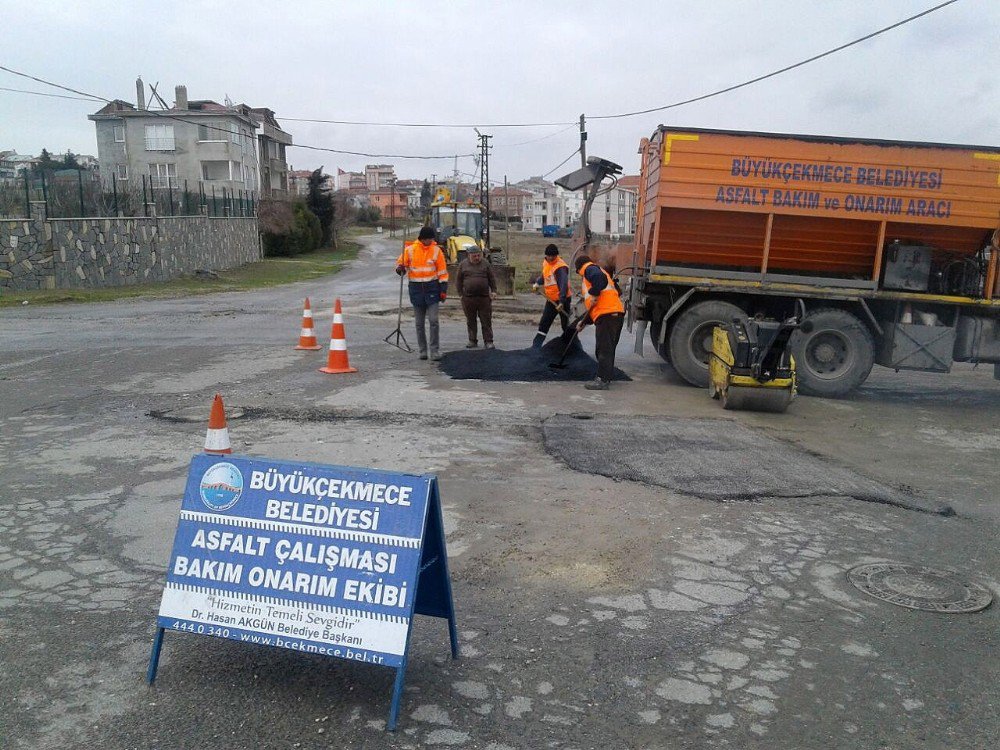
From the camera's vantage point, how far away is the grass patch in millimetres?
20922

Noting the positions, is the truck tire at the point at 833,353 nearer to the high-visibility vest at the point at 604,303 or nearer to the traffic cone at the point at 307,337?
the high-visibility vest at the point at 604,303

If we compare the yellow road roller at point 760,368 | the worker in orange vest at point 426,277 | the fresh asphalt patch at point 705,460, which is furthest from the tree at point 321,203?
the fresh asphalt patch at point 705,460

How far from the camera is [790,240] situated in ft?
34.6

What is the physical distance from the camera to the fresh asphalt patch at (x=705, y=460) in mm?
6352

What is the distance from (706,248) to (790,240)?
1.03 metres

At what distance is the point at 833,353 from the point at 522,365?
4027 mm

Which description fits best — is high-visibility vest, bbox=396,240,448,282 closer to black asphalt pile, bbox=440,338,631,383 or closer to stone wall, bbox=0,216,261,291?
black asphalt pile, bbox=440,338,631,383

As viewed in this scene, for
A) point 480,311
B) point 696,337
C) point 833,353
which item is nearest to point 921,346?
point 833,353

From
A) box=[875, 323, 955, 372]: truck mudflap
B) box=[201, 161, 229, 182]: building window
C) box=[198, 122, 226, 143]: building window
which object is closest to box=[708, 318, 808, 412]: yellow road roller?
box=[875, 323, 955, 372]: truck mudflap

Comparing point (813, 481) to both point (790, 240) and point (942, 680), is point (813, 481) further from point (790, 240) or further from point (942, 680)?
point (790, 240)

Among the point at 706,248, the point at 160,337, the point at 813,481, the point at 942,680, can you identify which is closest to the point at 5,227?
the point at 160,337

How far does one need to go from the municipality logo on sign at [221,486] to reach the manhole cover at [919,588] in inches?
133

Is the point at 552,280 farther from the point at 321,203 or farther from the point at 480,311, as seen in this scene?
the point at 321,203

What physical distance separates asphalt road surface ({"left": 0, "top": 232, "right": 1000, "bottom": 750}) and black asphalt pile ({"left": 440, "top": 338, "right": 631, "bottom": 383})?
635 millimetres
